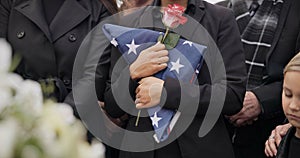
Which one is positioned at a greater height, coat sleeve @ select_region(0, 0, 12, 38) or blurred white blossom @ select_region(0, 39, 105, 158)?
blurred white blossom @ select_region(0, 39, 105, 158)

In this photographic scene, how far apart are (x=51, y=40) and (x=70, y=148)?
1410 mm

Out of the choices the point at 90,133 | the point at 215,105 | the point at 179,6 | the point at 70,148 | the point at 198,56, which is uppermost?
the point at 70,148

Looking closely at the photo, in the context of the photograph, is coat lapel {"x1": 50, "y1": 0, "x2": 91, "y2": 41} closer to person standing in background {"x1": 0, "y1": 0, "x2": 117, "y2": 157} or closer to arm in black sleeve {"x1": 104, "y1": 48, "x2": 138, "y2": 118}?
person standing in background {"x1": 0, "y1": 0, "x2": 117, "y2": 157}

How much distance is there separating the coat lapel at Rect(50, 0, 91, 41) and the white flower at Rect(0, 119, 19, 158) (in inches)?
55.9

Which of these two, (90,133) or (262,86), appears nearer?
(90,133)

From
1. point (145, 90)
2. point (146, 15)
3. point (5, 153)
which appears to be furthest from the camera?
point (146, 15)

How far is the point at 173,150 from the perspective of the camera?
1.88 meters

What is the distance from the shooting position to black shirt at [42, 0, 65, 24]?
2076 mm

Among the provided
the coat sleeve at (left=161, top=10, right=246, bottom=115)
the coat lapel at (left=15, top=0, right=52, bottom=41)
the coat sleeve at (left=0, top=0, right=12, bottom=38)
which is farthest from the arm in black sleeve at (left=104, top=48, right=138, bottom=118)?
the coat sleeve at (left=0, top=0, right=12, bottom=38)

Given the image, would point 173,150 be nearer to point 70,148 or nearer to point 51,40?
point 51,40

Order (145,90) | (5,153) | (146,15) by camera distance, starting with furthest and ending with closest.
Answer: (146,15), (145,90), (5,153)

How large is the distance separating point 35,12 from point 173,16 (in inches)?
20.4

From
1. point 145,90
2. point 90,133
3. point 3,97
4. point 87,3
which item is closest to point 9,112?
point 3,97

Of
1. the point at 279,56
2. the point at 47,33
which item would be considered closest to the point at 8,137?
the point at 47,33
